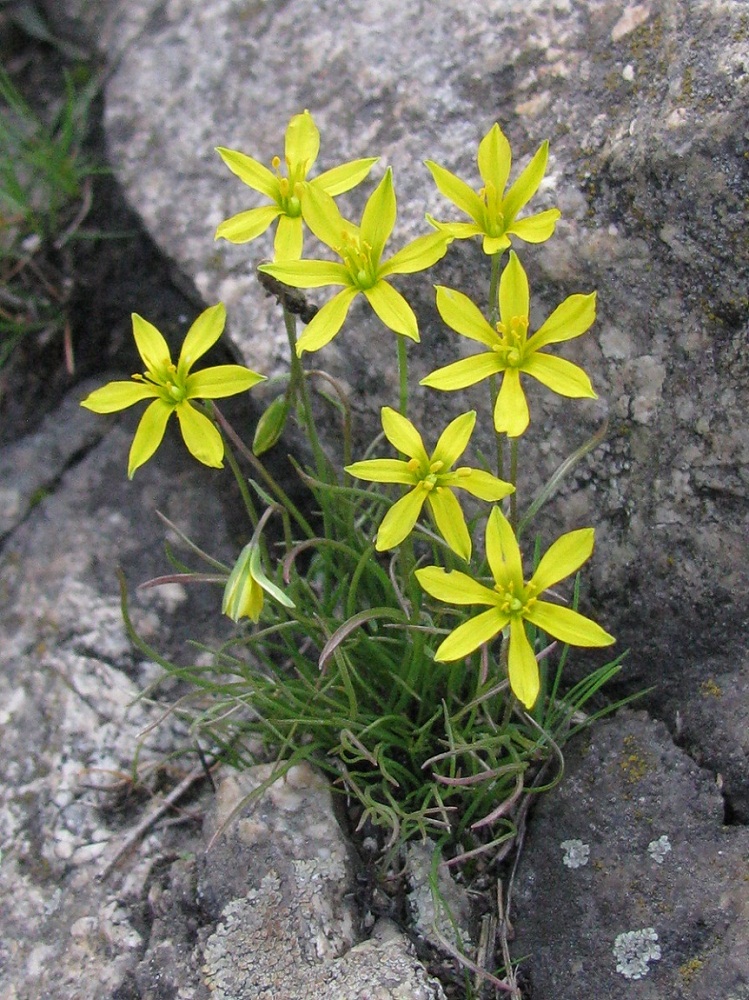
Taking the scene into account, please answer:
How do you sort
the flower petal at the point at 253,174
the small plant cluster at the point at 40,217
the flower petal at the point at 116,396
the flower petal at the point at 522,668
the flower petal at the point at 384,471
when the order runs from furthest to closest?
the small plant cluster at the point at 40,217, the flower petal at the point at 253,174, the flower petal at the point at 116,396, the flower petal at the point at 384,471, the flower petal at the point at 522,668

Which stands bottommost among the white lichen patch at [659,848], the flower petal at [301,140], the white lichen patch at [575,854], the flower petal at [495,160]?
the white lichen patch at [659,848]

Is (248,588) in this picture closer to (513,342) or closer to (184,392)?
(184,392)

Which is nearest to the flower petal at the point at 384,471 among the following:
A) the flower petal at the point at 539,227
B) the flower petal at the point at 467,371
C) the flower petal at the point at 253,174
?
the flower petal at the point at 467,371

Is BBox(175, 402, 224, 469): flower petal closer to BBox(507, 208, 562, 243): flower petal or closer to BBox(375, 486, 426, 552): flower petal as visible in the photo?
BBox(375, 486, 426, 552): flower petal

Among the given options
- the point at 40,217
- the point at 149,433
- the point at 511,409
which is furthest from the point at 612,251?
the point at 40,217

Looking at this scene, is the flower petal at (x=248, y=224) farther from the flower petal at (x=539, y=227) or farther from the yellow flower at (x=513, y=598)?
the yellow flower at (x=513, y=598)

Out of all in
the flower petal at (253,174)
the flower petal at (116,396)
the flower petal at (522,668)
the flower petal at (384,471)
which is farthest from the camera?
the flower petal at (253,174)
